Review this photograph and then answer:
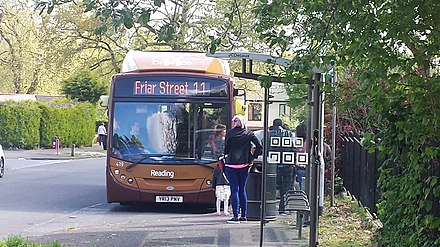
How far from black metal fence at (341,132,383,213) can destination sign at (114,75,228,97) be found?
10.1 ft

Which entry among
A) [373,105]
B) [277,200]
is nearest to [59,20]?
[277,200]

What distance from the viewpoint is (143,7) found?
18.6ft

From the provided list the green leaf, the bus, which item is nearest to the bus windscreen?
the bus

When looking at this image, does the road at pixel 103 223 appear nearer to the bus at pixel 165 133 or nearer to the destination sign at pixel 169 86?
the bus at pixel 165 133

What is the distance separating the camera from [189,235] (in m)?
11.9

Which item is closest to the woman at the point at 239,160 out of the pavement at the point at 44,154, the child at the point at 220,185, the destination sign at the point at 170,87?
the child at the point at 220,185

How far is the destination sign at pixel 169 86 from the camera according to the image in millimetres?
15758

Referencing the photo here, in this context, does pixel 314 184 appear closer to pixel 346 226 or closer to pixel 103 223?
pixel 346 226

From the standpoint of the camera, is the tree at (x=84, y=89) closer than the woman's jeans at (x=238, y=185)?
No

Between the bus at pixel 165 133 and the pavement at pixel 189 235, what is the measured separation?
160cm

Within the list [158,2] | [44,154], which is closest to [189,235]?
[158,2]

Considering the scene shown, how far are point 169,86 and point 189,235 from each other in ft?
15.3

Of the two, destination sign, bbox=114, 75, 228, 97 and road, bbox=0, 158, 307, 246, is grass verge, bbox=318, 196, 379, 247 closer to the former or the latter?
road, bbox=0, 158, 307, 246

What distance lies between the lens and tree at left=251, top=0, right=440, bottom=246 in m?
6.37
